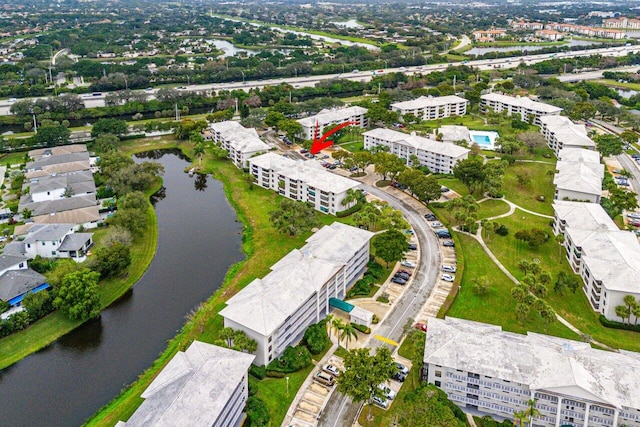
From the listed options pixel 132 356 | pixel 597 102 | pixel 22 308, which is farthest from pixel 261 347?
pixel 597 102

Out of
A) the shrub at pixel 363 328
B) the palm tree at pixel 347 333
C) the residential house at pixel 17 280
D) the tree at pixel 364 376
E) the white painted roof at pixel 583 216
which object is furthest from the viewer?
the white painted roof at pixel 583 216

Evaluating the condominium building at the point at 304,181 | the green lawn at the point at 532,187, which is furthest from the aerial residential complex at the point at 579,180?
the condominium building at the point at 304,181

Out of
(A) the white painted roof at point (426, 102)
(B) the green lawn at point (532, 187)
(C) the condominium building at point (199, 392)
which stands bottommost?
(B) the green lawn at point (532, 187)

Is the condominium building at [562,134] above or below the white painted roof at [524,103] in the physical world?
below

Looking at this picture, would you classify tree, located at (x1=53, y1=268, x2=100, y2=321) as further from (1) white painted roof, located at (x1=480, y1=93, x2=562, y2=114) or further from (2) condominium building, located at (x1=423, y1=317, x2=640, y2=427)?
(1) white painted roof, located at (x1=480, y1=93, x2=562, y2=114)

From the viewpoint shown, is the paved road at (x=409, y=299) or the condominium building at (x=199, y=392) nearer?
the condominium building at (x=199, y=392)

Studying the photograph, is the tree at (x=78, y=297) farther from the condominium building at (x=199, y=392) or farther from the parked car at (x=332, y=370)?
the parked car at (x=332, y=370)

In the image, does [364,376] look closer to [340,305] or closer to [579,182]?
[340,305]
